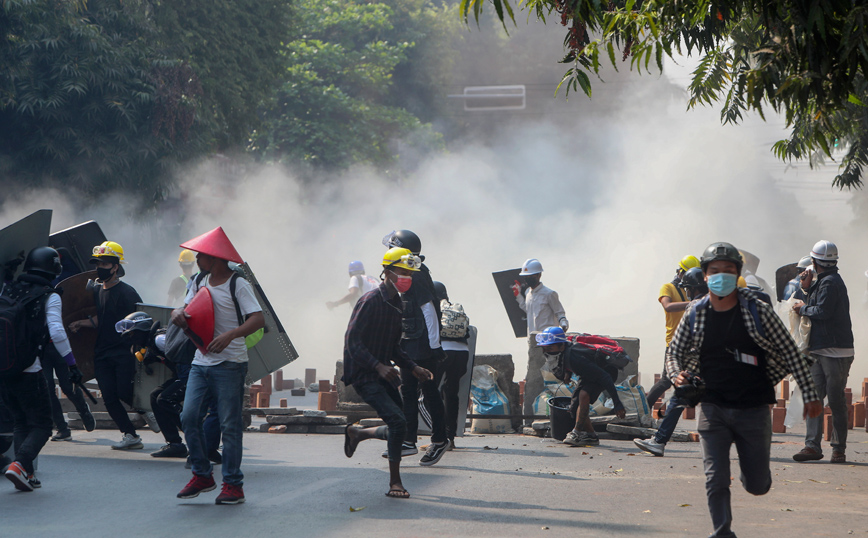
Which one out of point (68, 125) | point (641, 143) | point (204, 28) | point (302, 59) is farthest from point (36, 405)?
point (641, 143)

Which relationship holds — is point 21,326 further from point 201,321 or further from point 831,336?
point 831,336

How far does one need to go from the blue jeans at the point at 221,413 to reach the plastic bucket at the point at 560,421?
4.07m

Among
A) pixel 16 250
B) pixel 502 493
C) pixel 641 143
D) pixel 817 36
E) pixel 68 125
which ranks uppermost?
→ pixel 641 143

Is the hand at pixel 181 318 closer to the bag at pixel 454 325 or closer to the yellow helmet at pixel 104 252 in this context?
the yellow helmet at pixel 104 252

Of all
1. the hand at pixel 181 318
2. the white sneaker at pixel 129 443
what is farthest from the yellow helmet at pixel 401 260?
the white sneaker at pixel 129 443

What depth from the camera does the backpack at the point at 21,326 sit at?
5699 mm

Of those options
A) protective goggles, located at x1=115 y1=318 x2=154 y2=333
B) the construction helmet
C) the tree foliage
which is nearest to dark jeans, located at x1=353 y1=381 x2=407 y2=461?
the tree foliage

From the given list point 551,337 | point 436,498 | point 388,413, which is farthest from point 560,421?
point 388,413

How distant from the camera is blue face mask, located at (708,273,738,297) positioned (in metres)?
4.21

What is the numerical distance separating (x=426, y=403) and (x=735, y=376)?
3.06 m

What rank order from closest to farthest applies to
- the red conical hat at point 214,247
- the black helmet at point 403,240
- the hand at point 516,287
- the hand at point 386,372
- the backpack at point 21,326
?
the red conical hat at point 214,247, the hand at point 386,372, the backpack at point 21,326, the black helmet at point 403,240, the hand at point 516,287

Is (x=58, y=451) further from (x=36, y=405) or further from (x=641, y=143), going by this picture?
(x=641, y=143)

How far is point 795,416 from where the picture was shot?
10133 millimetres

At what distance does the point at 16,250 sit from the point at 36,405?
131 centimetres
